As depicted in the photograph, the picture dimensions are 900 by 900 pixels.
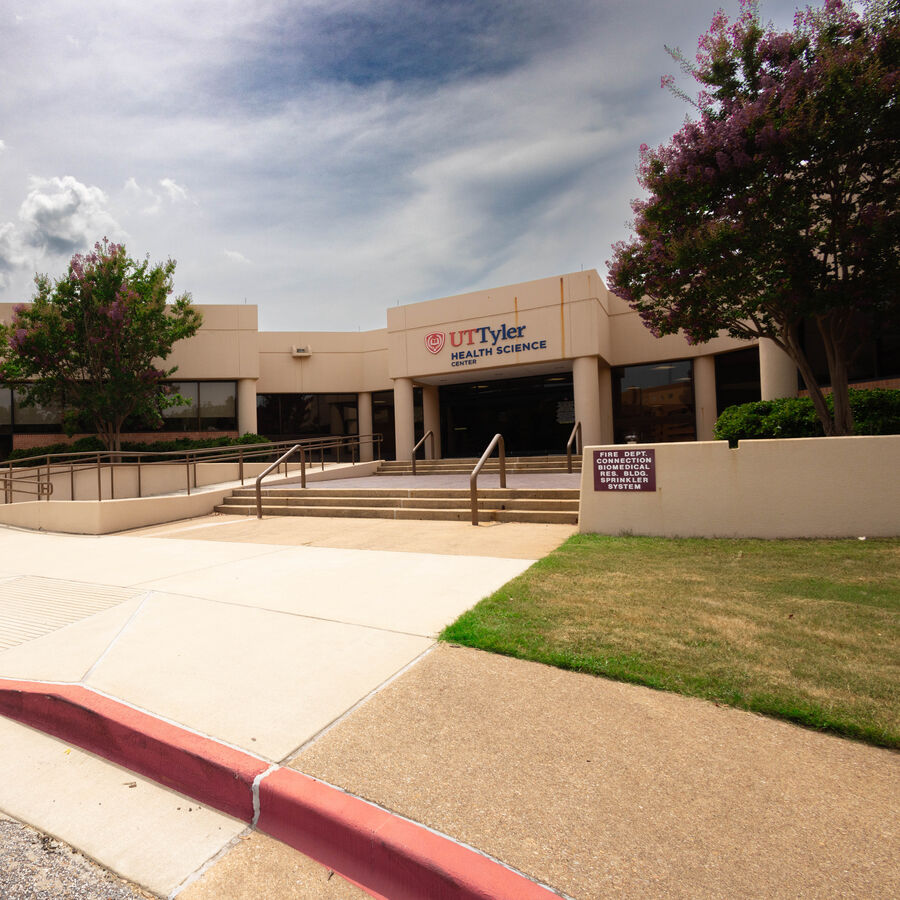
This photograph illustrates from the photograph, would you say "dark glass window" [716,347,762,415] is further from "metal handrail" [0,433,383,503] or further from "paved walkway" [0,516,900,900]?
"paved walkway" [0,516,900,900]

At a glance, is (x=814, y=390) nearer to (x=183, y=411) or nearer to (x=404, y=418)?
(x=404, y=418)

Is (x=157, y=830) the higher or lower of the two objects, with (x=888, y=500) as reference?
lower

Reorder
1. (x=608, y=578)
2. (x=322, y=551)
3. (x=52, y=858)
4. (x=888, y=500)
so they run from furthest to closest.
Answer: (x=322, y=551)
(x=888, y=500)
(x=608, y=578)
(x=52, y=858)

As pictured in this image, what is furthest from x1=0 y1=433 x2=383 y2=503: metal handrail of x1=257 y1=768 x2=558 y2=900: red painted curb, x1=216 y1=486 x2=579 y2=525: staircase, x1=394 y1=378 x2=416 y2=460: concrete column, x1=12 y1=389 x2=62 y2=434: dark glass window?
x1=257 y1=768 x2=558 y2=900: red painted curb

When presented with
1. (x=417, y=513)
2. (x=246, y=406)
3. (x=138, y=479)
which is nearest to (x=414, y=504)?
(x=417, y=513)

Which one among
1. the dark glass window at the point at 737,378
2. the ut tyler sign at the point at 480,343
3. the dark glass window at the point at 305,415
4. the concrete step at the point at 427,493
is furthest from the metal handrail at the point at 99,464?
the dark glass window at the point at 737,378

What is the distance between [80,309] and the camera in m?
17.7

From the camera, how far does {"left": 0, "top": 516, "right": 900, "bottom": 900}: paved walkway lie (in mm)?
1994

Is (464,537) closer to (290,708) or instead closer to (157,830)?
(290,708)

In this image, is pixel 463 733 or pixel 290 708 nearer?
pixel 463 733

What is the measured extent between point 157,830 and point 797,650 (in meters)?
3.77

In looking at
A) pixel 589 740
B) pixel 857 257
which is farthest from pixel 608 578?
pixel 857 257

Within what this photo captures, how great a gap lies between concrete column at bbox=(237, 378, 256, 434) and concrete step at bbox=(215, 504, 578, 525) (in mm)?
9999

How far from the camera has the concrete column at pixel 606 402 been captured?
63.2ft
